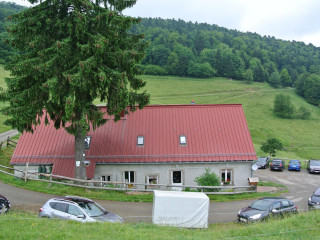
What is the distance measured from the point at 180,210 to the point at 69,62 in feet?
33.7

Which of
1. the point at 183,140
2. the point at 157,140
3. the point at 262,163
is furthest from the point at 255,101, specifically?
the point at 157,140

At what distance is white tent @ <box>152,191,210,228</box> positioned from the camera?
632 inches

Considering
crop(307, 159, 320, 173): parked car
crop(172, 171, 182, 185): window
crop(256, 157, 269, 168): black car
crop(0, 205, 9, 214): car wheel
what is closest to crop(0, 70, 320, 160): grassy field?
crop(256, 157, 269, 168): black car

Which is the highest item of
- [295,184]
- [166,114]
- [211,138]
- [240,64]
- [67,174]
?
[240,64]

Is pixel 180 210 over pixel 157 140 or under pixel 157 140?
under

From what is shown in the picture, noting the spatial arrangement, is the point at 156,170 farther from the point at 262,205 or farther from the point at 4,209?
the point at 4,209

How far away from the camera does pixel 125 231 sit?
12.0 m

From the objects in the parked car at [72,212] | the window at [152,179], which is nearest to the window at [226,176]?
the window at [152,179]

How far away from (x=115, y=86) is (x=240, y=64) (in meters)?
131

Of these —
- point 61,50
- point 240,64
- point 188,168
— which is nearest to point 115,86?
point 61,50

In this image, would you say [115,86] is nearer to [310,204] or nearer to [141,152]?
[141,152]

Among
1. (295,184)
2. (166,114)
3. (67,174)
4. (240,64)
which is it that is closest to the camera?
(67,174)

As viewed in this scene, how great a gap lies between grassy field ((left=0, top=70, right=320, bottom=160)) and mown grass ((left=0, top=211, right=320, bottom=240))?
3791cm

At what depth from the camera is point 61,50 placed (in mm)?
18078
